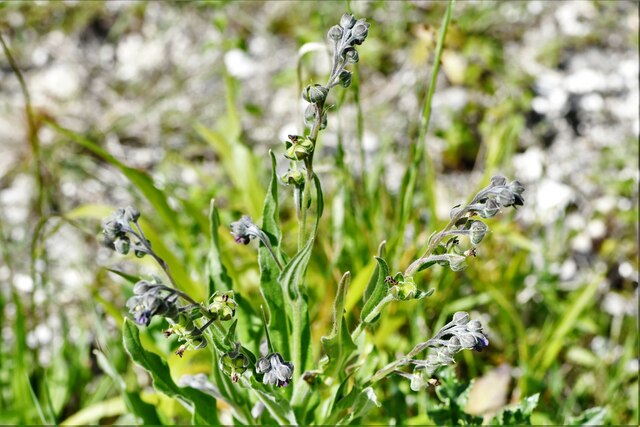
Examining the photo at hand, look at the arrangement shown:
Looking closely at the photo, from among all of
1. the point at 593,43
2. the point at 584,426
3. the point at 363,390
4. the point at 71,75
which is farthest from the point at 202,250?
the point at 593,43

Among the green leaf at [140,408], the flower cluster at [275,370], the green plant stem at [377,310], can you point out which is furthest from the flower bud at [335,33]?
the green leaf at [140,408]

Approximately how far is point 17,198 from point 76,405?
1194 millimetres

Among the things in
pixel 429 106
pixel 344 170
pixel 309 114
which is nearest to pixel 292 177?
pixel 309 114

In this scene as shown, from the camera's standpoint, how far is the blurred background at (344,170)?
230 centimetres

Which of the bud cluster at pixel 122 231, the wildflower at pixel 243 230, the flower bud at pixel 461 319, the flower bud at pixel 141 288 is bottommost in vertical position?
the flower bud at pixel 461 319

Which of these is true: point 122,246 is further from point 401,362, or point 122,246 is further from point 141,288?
point 401,362

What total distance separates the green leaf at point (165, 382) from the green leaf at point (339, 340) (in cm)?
32

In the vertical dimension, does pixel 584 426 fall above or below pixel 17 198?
below

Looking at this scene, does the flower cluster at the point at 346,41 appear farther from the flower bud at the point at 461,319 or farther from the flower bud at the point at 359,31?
the flower bud at the point at 461,319

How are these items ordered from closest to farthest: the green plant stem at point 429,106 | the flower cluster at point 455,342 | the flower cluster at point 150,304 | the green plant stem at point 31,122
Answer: the flower cluster at point 150,304, the flower cluster at point 455,342, the green plant stem at point 429,106, the green plant stem at point 31,122

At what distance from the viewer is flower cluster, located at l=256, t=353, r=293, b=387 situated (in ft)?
4.01

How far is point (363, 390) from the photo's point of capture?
4.66ft

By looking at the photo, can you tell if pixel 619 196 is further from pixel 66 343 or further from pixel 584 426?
pixel 66 343

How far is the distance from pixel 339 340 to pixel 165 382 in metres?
0.41
